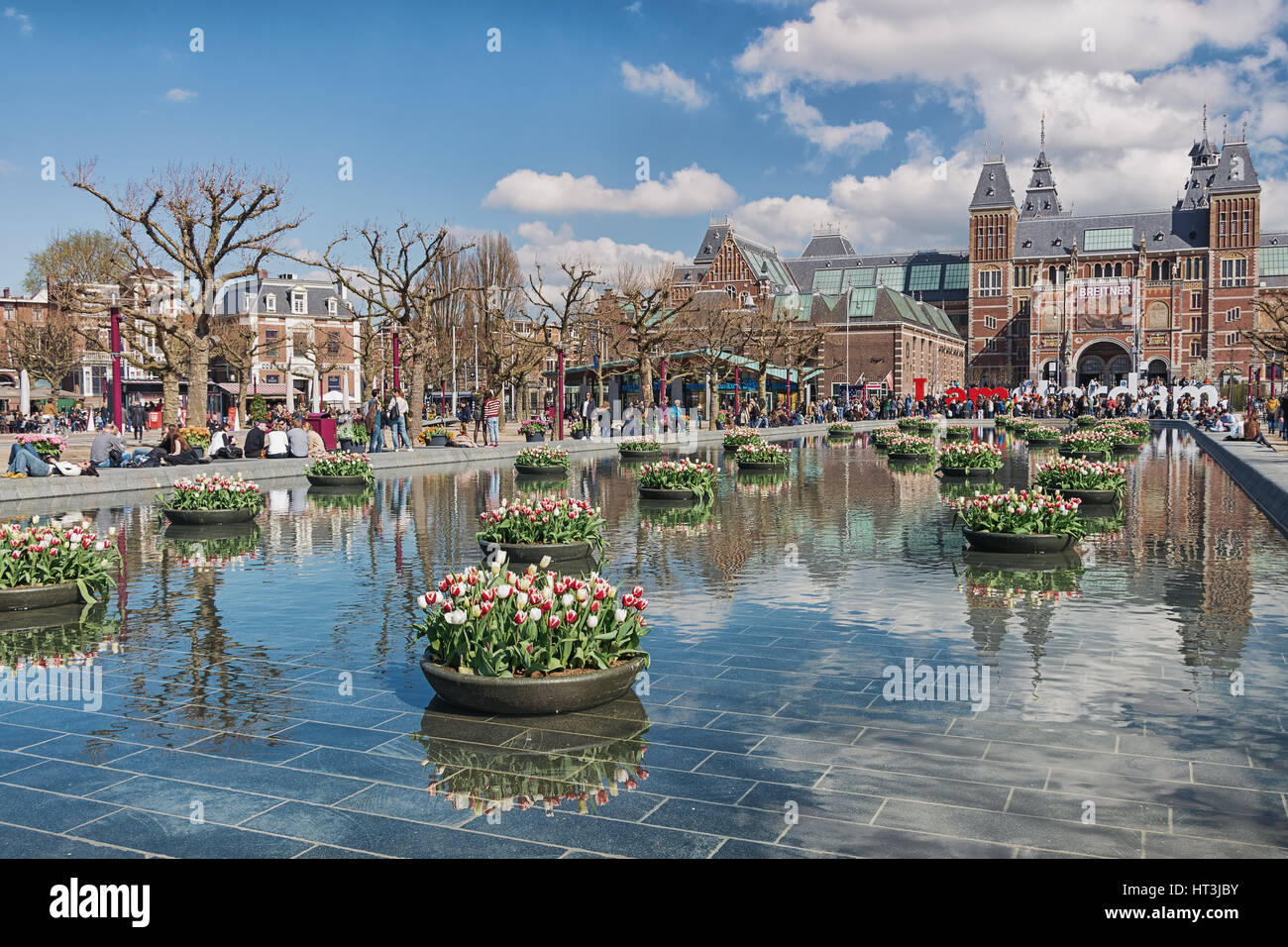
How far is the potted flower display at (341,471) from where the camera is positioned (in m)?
20.4

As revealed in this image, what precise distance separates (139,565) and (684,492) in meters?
8.37

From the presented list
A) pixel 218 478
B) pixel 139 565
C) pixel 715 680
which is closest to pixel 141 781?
pixel 715 680

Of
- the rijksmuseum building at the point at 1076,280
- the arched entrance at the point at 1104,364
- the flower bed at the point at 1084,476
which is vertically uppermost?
the rijksmuseum building at the point at 1076,280

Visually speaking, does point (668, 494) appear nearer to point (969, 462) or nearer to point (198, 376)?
point (969, 462)

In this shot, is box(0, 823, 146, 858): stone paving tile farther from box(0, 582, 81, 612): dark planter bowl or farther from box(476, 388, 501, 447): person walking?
box(476, 388, 501, 447): person walking

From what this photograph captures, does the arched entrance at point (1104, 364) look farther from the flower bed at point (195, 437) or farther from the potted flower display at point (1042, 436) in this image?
the flower bed at point (195, 437)

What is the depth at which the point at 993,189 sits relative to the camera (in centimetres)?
10231

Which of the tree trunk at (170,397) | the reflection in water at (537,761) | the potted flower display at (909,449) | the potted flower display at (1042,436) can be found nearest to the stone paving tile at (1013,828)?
the reflection in water at (537,761)

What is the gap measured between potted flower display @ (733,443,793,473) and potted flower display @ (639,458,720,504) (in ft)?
21.6

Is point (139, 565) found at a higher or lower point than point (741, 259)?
lower

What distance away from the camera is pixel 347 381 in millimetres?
77062

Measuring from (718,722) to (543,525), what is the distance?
542 cm

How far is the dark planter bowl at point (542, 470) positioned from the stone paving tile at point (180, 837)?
18.5m
